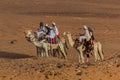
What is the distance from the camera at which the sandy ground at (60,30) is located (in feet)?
48.5

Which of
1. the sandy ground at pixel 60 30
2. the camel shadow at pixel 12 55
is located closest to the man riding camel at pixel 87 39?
the sandy ground at pixel 60 30

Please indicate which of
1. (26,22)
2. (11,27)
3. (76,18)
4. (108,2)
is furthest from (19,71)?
(108,2)

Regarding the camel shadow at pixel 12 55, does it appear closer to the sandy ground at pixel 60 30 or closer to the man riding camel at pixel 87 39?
the sandy ground at pixel 60 30

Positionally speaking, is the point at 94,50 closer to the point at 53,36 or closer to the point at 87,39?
the point at 87,39

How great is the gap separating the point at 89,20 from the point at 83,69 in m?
28.9

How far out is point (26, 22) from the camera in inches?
1636

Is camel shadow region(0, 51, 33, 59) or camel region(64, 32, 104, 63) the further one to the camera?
camel shadow region(0, 51, 33, 59)

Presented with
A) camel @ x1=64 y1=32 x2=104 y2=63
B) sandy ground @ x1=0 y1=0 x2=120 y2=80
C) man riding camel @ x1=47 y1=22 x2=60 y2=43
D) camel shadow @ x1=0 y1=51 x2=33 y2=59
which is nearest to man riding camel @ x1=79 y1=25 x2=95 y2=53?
camel @ x1=64 y1=32 x2=104 y2=63

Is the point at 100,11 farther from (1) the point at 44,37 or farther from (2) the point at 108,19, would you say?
(1) the point at 44,37

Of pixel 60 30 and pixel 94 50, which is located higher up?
pixel 60 30

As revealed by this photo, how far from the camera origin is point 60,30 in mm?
37469

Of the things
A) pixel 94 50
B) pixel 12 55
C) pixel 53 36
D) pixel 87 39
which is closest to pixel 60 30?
pixel 12 55

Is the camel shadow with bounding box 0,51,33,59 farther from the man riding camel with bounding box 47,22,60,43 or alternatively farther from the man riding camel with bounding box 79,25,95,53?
the man riding camel with bounding box 79,25,95,53

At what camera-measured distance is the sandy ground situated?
14773 mm
